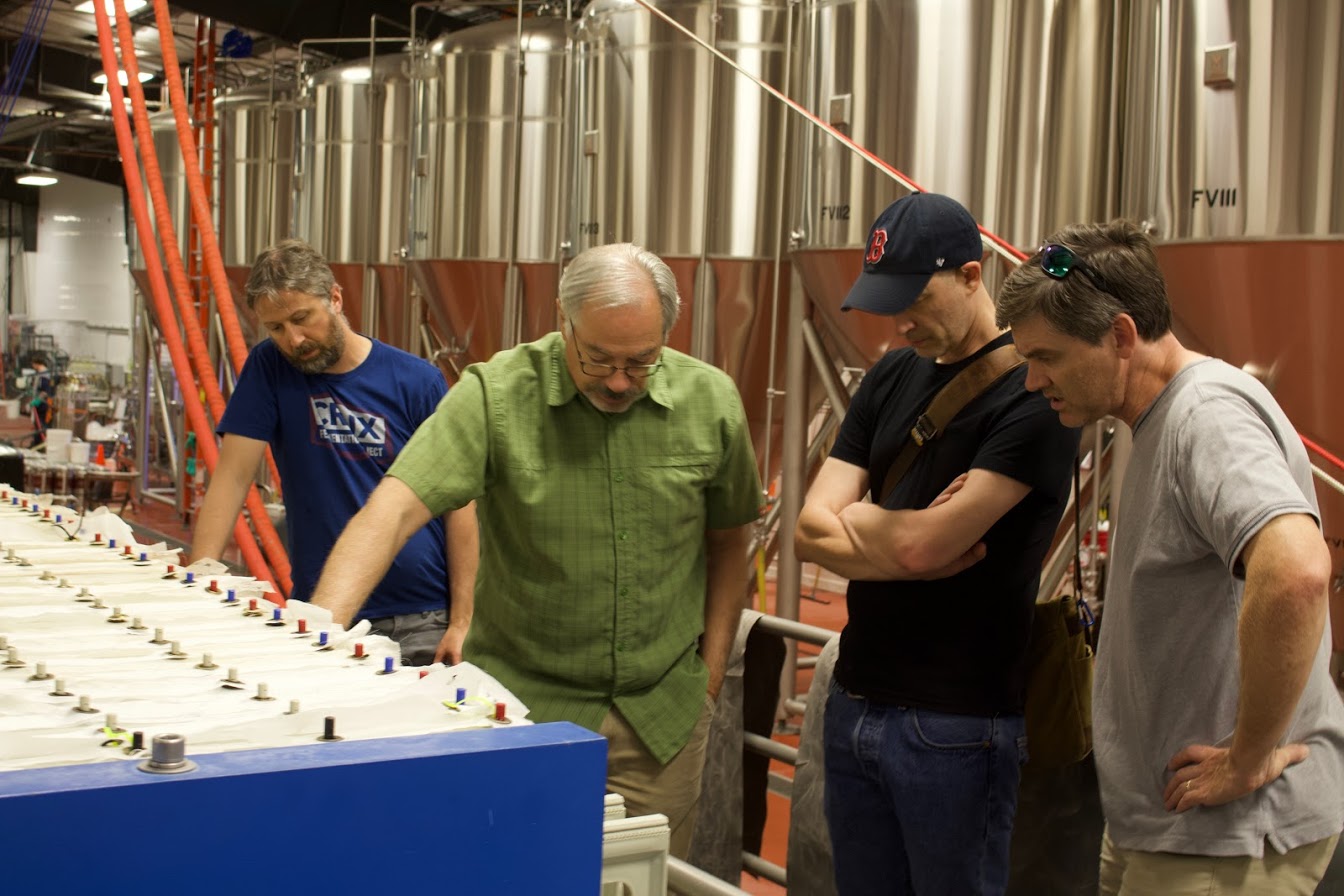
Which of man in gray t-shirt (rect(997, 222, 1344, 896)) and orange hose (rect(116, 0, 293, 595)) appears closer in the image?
man in gray t-shirt (rect(997, 222, 1344, 896))

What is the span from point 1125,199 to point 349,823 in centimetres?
333

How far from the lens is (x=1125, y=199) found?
3.94 m

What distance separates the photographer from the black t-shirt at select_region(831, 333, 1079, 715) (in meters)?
2.05

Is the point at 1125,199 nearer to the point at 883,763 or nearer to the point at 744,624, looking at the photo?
the point at 744,624

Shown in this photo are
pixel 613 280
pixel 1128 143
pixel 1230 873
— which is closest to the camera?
pixel 1230 873

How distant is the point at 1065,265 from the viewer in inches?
72.1

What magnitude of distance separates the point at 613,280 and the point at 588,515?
40 centimetres

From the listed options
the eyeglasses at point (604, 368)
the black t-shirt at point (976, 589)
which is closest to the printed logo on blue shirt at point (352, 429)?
the eyeglasses at point (604, 368)

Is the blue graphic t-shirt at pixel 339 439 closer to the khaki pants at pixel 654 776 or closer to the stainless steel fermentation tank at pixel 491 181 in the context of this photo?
the khaki pants at pixel 654 776

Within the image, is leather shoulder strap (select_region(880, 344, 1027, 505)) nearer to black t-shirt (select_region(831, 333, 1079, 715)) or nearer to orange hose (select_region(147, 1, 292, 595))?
black t-shirt (select_region(831, 333, 1079, 715))

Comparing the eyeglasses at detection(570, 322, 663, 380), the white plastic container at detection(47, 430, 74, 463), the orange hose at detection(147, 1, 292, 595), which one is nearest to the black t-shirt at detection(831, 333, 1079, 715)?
the eyeglasses at detection(570, 322, 663, 380)

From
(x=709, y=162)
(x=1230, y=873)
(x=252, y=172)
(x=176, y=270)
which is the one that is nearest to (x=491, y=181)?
(x=709, y=162)

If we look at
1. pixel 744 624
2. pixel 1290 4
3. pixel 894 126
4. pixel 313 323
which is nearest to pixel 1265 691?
pixel 744 624

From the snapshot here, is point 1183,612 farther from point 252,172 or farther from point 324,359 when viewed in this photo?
point 252,172
